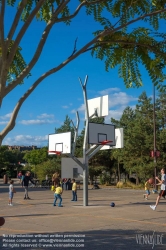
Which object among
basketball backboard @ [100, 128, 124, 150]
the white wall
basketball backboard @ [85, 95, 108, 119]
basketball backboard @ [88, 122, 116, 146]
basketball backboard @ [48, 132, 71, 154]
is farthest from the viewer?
the white wall

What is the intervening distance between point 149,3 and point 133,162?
3500cm

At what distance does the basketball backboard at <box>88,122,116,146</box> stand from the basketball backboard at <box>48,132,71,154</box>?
4.33 ft

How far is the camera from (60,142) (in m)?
20.3

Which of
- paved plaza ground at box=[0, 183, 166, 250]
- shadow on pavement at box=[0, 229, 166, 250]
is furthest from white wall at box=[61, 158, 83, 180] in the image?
shadow on pavement at box=[0, 229, 166, 250]

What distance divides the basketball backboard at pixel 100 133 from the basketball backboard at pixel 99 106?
0.73 metres

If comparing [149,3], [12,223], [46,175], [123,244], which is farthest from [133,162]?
[149,3]

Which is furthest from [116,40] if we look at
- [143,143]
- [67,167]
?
[143,143]

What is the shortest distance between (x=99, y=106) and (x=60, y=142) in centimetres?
310

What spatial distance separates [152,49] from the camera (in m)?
5.80

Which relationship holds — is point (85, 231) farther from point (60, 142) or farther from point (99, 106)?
point (60, 142)

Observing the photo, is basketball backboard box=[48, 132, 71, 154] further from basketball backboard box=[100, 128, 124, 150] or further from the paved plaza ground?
the paved plaza ground

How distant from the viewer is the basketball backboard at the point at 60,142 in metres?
19.5

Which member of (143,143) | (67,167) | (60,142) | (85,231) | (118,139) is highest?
(143,143)

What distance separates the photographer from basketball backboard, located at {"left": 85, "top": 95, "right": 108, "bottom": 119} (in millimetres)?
18828
